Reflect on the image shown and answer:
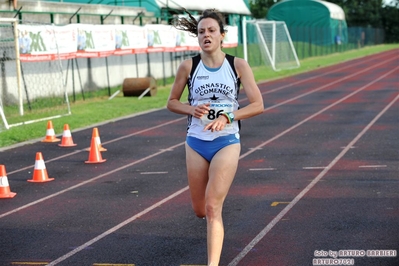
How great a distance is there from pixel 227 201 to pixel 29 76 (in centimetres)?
1511

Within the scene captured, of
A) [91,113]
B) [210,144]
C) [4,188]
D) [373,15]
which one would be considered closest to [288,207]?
[210,144]

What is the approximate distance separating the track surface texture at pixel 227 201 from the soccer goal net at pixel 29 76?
3261 millimetres

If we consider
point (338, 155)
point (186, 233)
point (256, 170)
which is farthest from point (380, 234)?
point (338, 155)

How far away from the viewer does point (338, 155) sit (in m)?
14.0

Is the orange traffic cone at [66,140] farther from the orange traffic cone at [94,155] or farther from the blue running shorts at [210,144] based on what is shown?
the blue running shorts at [210,144]

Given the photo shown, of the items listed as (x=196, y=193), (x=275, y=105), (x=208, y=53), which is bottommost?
(x=275, y=105)

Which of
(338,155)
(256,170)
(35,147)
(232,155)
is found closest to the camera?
(232,155)

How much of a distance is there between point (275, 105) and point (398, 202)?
14.8 metres

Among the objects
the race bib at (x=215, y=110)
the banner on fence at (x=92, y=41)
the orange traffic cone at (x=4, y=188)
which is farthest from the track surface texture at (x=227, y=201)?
the banner on fence at (x=92, y=41)

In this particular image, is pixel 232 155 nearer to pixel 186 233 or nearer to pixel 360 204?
pixel 186 233

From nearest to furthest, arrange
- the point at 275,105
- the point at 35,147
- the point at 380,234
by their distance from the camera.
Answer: the point at 380,234 → the point at 35,147 → the point at 275,105

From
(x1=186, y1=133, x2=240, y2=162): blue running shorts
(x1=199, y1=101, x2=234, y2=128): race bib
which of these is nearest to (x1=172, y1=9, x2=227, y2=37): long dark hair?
(x1=199, y1=101, x2=234, y2=128): race bib

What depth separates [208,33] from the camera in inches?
264

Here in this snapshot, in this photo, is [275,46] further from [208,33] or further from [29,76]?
[208,33]
